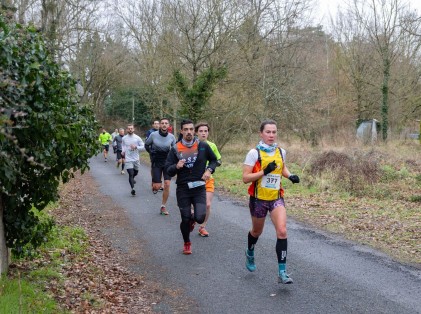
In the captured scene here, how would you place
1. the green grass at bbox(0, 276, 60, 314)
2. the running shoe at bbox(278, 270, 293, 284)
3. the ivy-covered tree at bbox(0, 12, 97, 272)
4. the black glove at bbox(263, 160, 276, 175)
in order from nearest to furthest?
1. the ivy-covered tree at bbox(0, 12, 97, 272)
2. the green grass at bbox(0, 276, 60, 314)
3. the black glove at bbox(263, 160, 276, 175)
4. the running shoe at bbox(278, 270, 293, 284)

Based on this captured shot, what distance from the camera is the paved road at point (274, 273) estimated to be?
5441mm

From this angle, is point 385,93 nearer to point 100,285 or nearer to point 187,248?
point 187,248

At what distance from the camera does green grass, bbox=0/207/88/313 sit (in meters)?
4.80

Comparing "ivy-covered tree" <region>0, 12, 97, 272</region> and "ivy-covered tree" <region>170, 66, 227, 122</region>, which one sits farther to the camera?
"ivy-covered tree" <region>170, 66, 227, 122</region>

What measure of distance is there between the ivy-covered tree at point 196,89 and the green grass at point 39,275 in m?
15.4

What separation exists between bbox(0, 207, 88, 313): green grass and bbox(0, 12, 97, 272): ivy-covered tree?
1.12ft

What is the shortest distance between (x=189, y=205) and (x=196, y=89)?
53.7 ft

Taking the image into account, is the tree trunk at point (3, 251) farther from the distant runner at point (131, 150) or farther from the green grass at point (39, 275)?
the distant runner at point (131, 150)

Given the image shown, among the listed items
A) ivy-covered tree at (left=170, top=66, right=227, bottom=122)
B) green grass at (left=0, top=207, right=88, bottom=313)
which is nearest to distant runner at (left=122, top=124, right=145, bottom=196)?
green grass at (left=0, top=207, right=88, bottom=313)

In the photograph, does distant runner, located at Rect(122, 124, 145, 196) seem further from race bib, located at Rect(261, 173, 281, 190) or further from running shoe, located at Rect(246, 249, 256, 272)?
race bib, located at Rect(261, 173, 281, 190)

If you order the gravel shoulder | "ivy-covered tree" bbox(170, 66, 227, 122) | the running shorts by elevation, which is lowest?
the gravel shoulder

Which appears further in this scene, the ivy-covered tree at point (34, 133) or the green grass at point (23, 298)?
the green grass at point (23, 298)

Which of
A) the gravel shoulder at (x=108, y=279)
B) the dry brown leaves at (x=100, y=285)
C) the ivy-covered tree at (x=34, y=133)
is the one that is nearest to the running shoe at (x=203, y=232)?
the gravel shoulder at (x=108, y=279)

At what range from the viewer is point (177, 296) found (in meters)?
5.85
